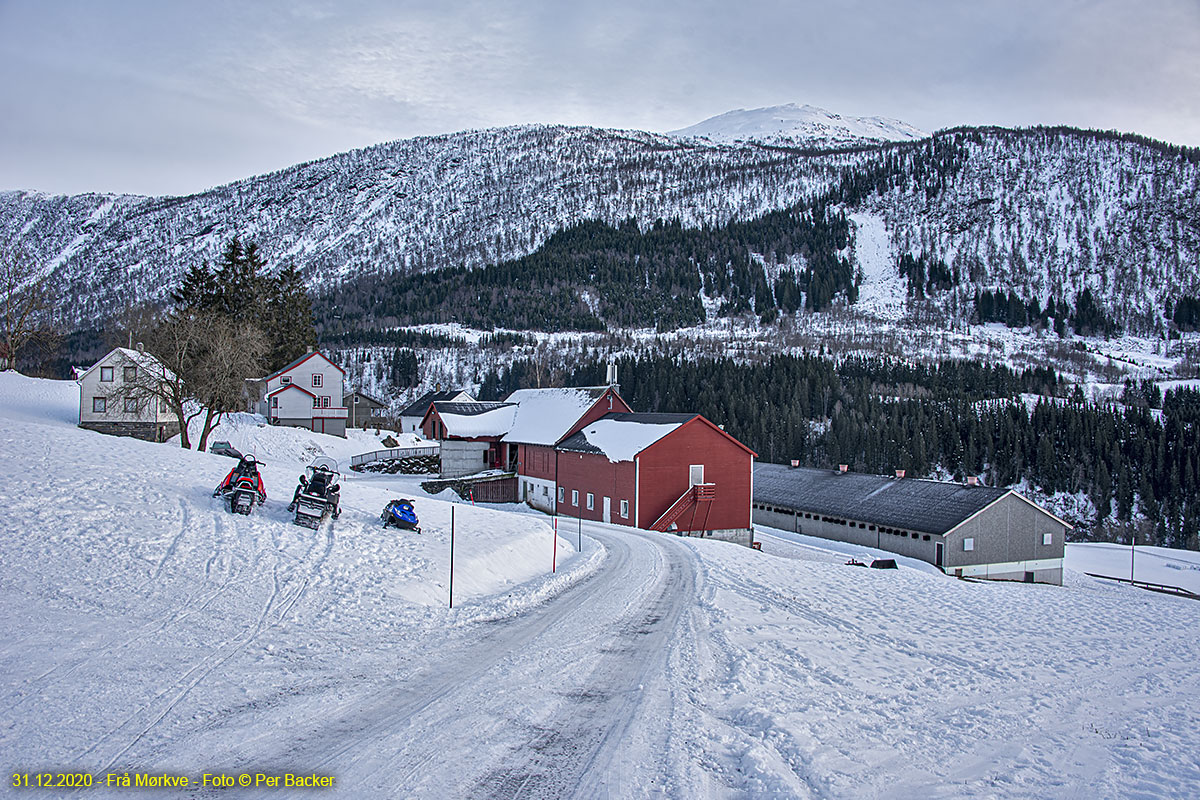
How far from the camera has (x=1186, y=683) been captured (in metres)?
12.3

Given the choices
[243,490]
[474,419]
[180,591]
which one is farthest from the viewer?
[474,419]

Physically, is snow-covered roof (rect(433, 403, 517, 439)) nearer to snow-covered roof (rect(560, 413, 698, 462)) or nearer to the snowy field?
snow-covered roof (rect(560, 413, 698, 462))

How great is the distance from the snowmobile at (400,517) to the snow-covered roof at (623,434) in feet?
66.2

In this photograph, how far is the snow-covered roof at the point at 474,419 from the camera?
5459 centimetres

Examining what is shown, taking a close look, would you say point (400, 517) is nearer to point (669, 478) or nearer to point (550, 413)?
point (669, 478)

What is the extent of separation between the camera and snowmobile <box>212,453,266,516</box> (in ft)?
57.3

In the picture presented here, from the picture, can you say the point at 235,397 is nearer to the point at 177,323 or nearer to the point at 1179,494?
the point at 177,323

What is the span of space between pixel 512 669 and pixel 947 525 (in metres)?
36.8

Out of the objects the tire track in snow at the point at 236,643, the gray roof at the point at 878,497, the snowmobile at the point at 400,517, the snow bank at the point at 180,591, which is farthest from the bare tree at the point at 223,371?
the gray roof at the point at 878,497

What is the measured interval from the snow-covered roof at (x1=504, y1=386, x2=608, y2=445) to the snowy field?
26.9 metres

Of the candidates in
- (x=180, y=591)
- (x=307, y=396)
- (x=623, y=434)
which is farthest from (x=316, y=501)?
(x=307, y=396)

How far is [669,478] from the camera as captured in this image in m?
39.2

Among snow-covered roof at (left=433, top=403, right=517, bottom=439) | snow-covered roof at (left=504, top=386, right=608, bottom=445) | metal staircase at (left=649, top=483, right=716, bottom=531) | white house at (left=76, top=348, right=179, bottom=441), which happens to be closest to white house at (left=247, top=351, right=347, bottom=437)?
snow-covered roof at (left=433, top=403, right=517, bottom=439)

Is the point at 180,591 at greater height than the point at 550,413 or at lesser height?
lesser
